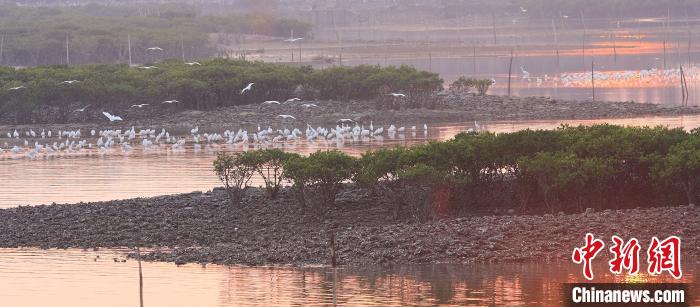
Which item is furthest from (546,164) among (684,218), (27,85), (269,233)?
(27,85)

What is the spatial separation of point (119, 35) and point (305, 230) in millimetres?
81905

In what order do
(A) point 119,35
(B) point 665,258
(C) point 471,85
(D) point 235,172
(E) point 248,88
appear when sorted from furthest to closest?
(A) point 119,35, (C) point 471,85, (E) point 248,88, (D) point 235,172, (B) point 665,258

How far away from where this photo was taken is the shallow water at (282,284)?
25.0 metres

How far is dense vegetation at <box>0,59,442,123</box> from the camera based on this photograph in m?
65.6

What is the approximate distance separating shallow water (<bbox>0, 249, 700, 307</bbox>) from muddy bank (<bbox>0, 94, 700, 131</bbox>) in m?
34.3

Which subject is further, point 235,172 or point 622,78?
point 622,78

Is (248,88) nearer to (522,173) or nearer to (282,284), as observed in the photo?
(522,173)

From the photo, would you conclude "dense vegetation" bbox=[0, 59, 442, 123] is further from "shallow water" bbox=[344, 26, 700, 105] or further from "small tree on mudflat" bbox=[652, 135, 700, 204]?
"small tree on mudflat" bbox=[652, 135, 700, 204]

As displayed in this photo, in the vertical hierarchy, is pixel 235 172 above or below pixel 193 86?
below

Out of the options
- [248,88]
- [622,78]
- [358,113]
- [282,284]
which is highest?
[622,78]

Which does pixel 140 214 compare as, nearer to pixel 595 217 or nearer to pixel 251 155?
pixel 251 155

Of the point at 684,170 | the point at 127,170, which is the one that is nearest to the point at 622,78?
the point at 127,170

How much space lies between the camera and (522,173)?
3191 cm

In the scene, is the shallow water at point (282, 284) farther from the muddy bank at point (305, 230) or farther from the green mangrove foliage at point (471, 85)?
the green mangrove foliage at point (471, 85)
